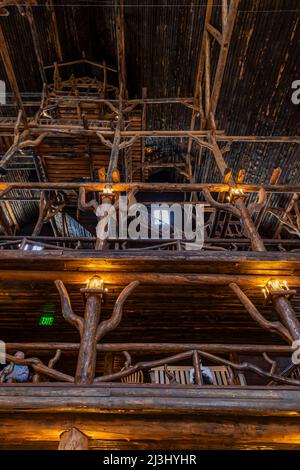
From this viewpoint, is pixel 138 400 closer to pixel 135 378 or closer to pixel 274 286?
pixel 274 286

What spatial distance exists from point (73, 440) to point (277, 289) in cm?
409

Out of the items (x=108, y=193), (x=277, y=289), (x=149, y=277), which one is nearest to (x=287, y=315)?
(x=277, y=289)

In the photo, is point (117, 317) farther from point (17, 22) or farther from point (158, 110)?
point (17, 22)

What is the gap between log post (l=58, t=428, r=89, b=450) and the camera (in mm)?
3537

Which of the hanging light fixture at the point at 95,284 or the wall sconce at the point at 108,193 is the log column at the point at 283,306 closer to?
the hanging light fixture at the point at 95,284

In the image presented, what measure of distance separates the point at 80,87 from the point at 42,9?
3.64 metres

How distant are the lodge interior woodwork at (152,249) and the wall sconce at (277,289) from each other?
0.11 feet

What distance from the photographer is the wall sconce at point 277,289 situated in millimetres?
5320

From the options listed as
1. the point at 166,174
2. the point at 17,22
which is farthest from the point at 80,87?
the point at 166,174

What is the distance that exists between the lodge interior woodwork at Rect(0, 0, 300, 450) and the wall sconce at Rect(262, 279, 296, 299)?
0.03m

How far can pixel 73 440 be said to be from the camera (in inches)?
140

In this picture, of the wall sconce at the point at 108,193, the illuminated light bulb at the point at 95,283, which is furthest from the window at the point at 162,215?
the illuminated light bulb at the point at 95,283

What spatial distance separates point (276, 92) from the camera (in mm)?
12320

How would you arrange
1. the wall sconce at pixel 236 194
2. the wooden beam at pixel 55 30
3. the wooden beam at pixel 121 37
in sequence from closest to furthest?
the wall sconce at pixel 236 194 < the wooden beam at pixel 121 37 < the wooden beam at pixel 55 30
